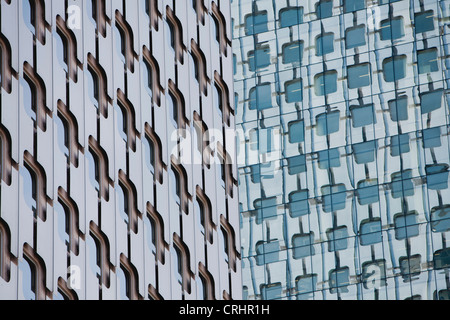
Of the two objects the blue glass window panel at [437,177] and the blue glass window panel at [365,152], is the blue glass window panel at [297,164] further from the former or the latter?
the blue glass window panel at [437,177]

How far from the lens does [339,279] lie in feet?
232

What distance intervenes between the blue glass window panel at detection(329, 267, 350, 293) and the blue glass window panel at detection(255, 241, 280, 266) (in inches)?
166

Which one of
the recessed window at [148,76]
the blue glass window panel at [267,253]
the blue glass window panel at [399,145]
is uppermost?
the blue glass window panel at [399,145]

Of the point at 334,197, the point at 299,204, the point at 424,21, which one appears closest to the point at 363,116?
the point at 334,197

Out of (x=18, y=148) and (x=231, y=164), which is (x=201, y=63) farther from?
(x=18, y=148)

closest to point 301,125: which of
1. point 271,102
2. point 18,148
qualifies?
point 271,102

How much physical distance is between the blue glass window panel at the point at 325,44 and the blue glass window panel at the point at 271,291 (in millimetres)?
15750

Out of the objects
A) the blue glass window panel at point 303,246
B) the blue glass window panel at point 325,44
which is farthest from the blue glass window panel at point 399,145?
the blue glass window panel at point 325,44

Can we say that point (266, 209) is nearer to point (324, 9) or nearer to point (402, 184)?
point (402, 184)

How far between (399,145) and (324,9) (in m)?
11.3

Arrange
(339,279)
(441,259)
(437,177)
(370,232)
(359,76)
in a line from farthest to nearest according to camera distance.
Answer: (359,76), (339,279), (370,232), (437,177), (441,259)

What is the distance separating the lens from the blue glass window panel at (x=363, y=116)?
7247 centimetres

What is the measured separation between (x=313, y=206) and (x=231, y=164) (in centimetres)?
1708

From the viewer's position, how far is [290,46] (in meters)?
76.9
